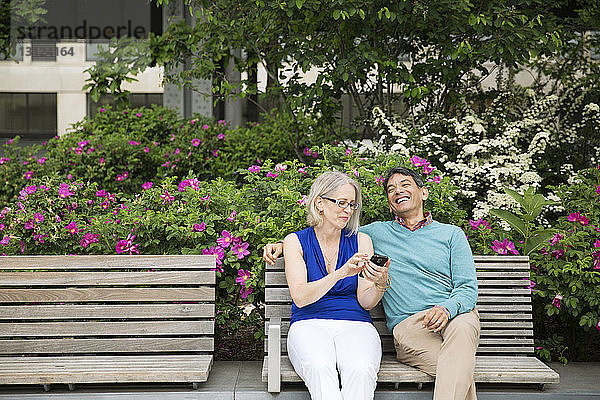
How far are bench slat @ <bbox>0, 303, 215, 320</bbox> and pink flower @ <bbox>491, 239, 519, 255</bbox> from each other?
1773mm

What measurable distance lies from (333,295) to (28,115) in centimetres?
647

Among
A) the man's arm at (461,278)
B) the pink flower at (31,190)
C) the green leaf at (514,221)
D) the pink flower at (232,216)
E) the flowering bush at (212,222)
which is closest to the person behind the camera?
the man's arm at (461,278)

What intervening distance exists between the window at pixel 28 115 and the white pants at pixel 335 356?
20.7 feet

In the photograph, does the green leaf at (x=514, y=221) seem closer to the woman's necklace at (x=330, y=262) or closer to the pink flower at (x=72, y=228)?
the woman's necklace at (x=330, y=262)

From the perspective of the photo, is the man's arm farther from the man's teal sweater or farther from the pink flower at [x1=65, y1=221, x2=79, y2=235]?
the pink flower at [x1=65, y1=221, x2=79, y2=235]

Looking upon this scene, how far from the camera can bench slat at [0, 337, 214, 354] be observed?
365cm

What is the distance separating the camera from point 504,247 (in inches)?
165

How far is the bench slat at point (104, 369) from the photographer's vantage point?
3273mm

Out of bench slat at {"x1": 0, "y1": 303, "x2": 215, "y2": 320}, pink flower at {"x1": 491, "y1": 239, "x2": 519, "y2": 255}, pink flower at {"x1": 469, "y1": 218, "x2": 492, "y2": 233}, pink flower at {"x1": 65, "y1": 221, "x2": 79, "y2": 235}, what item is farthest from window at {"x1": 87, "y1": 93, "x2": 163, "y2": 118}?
pink flower at {"x1": 491, "y1": 239, "x2": 519, "y2": 255}

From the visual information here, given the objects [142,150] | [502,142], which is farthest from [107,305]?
[502,142]

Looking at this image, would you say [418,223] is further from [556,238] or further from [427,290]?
[556,238]

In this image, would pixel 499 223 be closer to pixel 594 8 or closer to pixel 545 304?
pixel 545 304

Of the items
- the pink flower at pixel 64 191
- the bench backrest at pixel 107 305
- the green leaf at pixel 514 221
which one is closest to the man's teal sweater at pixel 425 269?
the green leaf at pixel 514 221

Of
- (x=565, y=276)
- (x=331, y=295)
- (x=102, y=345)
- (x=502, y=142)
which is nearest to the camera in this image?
(x=331, y=295)
